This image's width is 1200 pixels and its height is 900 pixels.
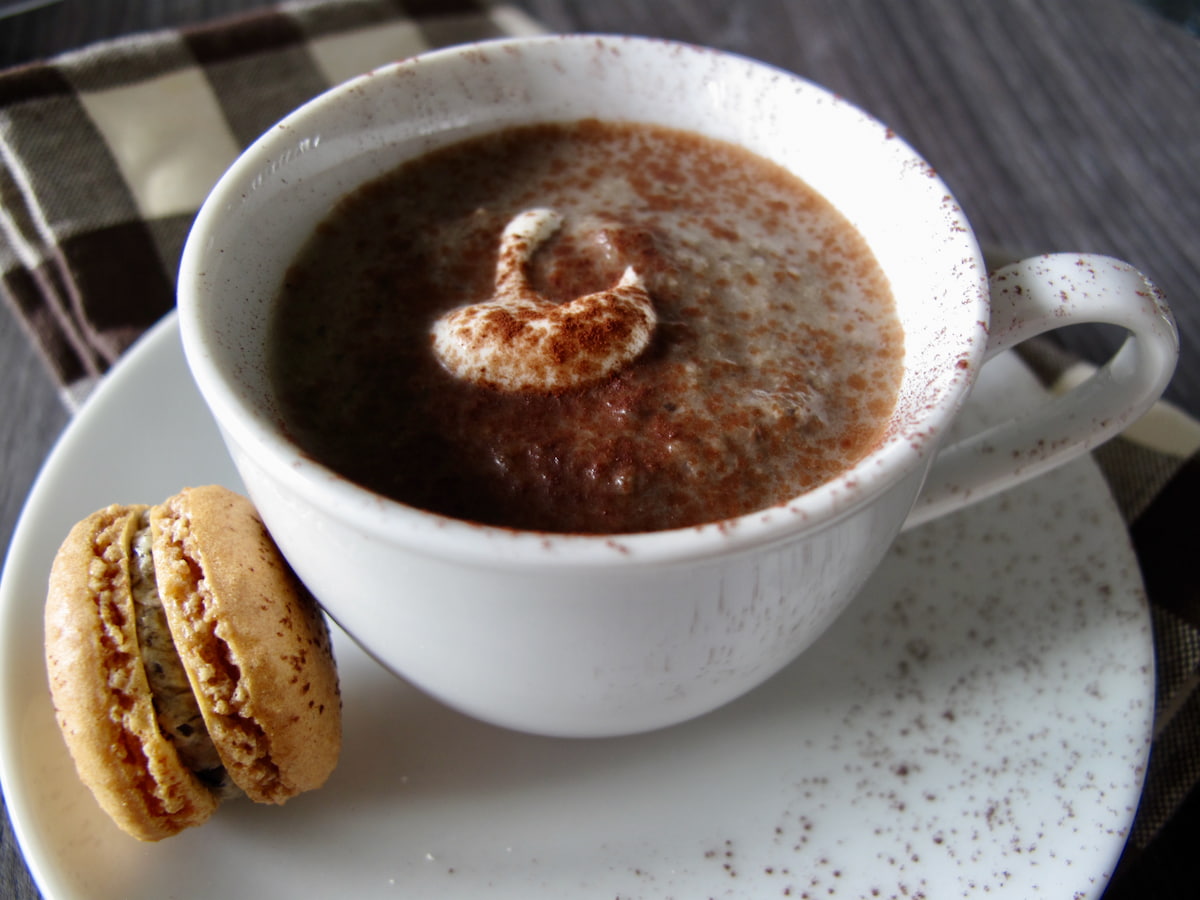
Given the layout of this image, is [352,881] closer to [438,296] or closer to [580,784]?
[580,784]

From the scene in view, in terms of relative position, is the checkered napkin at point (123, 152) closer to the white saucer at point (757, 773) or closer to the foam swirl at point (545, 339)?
the white saucer at point (757, 773)

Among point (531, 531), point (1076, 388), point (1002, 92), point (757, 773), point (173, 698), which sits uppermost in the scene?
point (531, 531)

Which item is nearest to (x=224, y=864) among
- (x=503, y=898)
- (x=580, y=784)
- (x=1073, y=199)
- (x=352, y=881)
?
(x=352, y=881)

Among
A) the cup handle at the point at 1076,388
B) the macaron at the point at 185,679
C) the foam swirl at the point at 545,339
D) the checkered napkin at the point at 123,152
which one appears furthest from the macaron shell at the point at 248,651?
the checkered napkin at the point at 123,152

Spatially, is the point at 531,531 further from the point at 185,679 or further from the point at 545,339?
the point at 185,679

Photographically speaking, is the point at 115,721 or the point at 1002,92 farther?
the point at 1002,92

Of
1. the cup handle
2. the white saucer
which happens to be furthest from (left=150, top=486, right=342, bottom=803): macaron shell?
the cup handle

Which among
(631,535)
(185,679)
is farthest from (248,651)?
(631,535)
